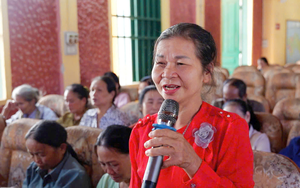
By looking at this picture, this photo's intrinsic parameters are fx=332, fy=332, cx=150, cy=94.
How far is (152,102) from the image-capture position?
238 cm

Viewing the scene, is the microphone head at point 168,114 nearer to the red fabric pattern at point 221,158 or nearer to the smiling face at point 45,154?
the red fabric pattern at point 221,158

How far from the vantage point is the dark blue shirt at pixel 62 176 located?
1.66 meters

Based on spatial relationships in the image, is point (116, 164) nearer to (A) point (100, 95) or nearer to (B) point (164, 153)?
(B) point (164, 153)

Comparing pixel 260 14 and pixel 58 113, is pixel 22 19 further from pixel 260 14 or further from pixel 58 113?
pixel 260 14

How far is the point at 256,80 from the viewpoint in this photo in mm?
4980

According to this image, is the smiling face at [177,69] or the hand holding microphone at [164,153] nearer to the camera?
the hand holding microphone at [164,153]

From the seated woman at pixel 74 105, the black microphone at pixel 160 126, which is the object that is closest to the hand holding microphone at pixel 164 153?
the black microphone at pixel 160 126

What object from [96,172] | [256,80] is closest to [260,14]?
[256,80]

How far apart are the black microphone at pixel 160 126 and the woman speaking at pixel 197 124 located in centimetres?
5

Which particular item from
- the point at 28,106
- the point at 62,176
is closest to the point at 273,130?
the point at 62,176

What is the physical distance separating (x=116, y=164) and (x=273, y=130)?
1.37 metres

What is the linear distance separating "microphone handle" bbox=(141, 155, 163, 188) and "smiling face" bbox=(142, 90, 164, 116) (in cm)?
169

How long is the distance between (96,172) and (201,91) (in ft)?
3.55

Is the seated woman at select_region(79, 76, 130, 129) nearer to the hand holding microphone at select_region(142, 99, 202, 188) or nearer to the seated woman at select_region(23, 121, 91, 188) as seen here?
the seated woman at select_region(23, 121, 91, 188)
